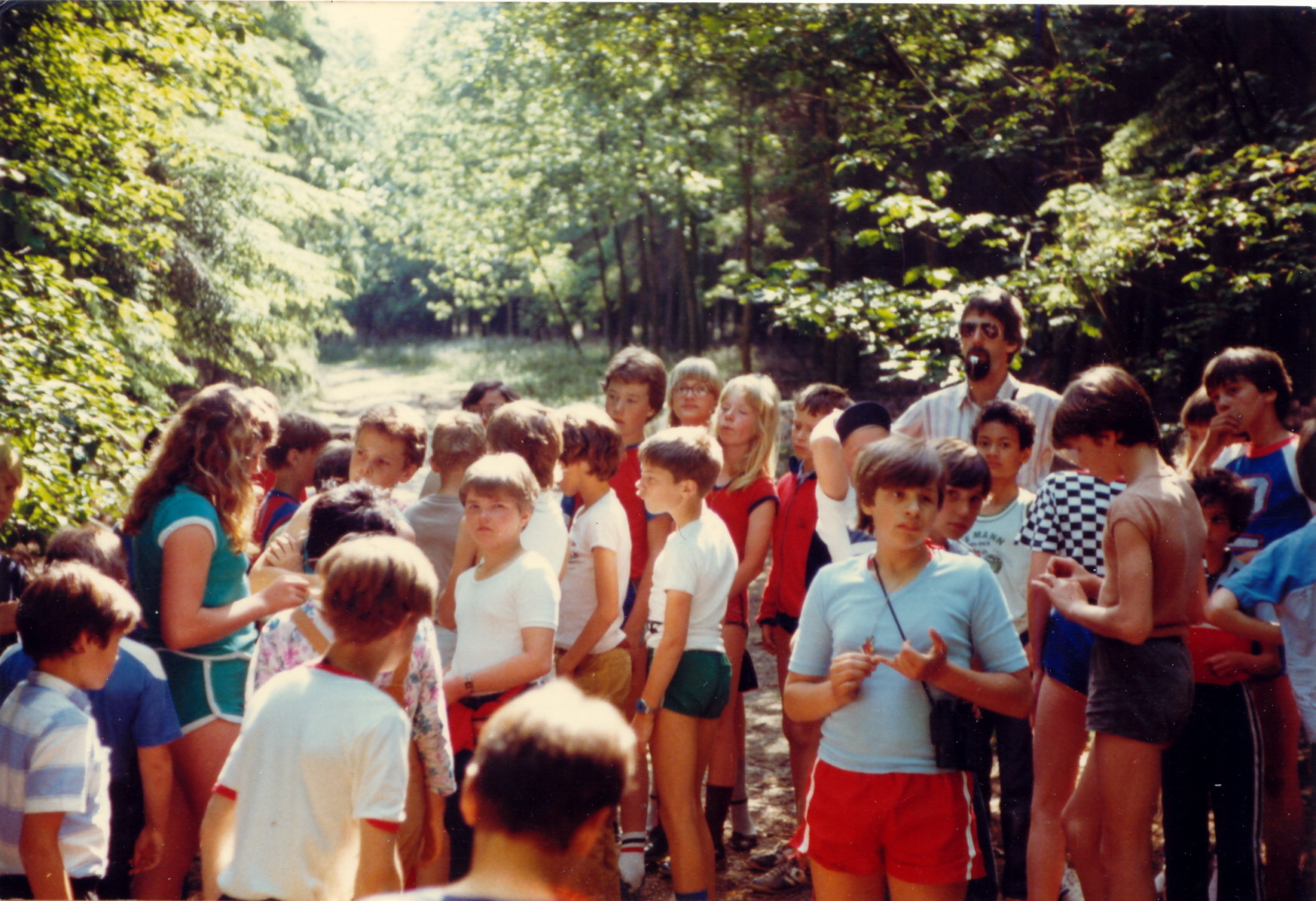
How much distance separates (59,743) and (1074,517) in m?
3.00

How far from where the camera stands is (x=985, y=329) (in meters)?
3.97

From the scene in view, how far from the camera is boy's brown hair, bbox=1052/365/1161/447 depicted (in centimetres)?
277

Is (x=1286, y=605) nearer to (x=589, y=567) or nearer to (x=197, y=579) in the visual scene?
(x=589, y=567)

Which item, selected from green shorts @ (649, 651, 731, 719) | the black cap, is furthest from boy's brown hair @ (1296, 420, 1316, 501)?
green shorts @ (649, 651, 731, 719)

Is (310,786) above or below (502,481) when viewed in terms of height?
→ below

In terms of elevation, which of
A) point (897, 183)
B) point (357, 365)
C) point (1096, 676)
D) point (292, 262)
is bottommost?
point (1096, 676)

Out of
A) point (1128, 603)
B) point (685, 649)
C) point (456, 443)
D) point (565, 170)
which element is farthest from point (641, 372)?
point (565, 170)

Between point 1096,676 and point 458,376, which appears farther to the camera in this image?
point 458,376

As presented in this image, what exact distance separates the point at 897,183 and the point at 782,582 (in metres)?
3.73

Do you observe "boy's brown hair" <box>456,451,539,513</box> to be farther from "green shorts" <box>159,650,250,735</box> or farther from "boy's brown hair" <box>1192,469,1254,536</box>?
"boy's brown hair" <box>1192,469,1254,536</box>

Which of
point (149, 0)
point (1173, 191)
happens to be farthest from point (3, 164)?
point (1173, 191)

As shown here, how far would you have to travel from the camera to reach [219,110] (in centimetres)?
467

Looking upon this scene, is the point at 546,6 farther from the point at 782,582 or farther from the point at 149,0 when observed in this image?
the point at 782,582

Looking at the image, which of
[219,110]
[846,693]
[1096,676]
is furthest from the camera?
[219,110]
